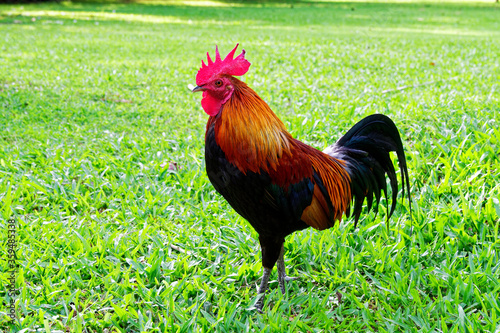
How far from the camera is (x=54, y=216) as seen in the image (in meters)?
3.20

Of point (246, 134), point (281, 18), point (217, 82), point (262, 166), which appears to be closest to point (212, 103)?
point (217, 82)

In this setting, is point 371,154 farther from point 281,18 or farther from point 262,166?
point 281,18

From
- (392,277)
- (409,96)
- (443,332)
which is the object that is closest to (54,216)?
(392,277)

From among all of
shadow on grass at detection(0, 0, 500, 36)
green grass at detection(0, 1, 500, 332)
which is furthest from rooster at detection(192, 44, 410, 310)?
shadow on grass at detection(0, 0, 500, 36)

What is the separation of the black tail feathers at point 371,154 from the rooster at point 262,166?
3.8 inches

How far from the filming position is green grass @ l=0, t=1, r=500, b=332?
7.61 ft

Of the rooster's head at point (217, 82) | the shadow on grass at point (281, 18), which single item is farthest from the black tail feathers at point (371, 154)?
the shadow on grass at point (281, 18)

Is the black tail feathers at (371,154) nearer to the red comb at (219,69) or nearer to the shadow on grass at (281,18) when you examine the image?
the red comb at (219,69)

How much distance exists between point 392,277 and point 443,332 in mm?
459

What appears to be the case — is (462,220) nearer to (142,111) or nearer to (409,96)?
(409,96)

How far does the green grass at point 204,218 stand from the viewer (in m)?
2.32

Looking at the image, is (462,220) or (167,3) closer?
(462,220)

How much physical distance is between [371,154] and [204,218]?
1.38 m

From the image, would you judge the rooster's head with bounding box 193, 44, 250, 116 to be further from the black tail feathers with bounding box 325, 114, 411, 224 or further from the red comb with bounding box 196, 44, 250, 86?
the black tail feathers with bounding box 325, 114, 411, 224
